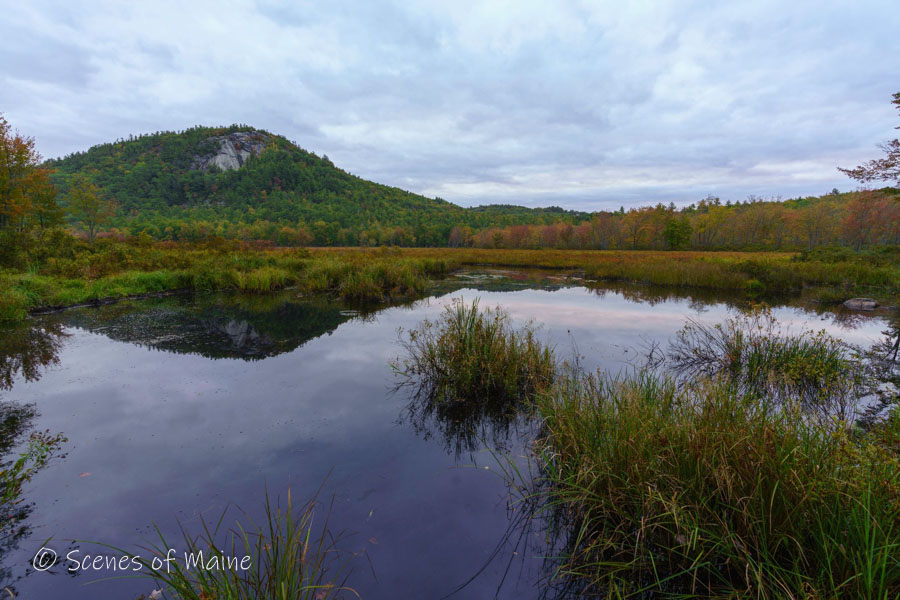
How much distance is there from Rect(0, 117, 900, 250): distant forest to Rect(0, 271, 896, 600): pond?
2698 centimetres

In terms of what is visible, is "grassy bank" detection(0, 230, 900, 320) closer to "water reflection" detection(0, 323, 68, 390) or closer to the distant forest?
"water reflection" detection(0, 323, 68, 390)

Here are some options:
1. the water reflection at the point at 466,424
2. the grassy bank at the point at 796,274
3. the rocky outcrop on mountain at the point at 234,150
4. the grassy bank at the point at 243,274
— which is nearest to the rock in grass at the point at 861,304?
the grassy bank at the point at 243,274

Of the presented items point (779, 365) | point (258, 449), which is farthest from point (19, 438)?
point (779, 365)

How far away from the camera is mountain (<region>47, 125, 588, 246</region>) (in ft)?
205

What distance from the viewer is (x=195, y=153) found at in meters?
93.6

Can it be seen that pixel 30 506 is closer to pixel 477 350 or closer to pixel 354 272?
pixel 477 350

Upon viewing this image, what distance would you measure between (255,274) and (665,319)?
17573mm

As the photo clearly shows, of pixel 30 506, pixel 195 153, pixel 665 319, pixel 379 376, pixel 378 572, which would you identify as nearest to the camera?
pixel 378 572

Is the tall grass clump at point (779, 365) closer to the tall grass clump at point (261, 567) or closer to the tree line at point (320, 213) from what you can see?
the tall grass clump at point (261, 567)

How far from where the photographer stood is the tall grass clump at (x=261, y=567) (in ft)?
6.95

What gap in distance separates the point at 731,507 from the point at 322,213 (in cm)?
8620

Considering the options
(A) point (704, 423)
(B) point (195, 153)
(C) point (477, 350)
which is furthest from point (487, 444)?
(B) point (195, 153)

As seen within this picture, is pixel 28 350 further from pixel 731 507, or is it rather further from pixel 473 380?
pixel 731 507

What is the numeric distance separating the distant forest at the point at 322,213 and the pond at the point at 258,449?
26977mm
